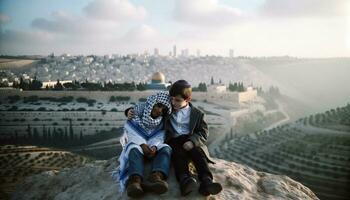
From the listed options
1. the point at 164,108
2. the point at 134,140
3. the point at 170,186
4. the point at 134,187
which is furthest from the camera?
the point at 164,108

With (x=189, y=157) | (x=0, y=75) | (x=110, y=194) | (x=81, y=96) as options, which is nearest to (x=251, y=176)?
(x=189, y=157)

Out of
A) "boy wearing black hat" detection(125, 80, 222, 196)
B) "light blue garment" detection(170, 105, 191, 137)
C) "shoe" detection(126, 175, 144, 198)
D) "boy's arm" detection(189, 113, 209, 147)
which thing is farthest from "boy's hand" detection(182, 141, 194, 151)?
"shoe" detection(126, 175, 144, 198)

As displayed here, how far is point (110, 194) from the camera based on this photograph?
3557 mm

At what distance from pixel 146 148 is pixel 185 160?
33 cm

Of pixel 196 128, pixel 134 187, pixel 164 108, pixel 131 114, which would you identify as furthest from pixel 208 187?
pixel 131 114

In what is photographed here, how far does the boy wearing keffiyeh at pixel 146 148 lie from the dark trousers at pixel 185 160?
73mm

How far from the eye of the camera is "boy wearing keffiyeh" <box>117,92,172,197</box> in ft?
10.4

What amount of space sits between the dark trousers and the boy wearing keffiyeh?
0.07m

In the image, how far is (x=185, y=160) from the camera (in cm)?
344

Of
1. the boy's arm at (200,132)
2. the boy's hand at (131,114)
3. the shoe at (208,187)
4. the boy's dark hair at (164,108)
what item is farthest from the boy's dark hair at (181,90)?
the shoe at (208,187)

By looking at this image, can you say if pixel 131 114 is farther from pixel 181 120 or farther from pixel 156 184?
pixel 156 184

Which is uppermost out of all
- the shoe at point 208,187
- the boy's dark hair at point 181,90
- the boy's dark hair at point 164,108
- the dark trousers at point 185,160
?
the boy's dark hair at point 181,90

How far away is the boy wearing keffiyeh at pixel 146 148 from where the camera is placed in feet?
10.4

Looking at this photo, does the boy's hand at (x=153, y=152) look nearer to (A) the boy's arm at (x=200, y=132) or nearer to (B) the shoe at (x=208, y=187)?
(A) the boy's arm at (x=200, y=132)
